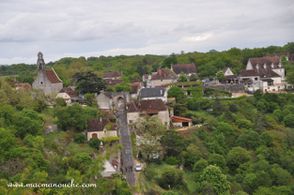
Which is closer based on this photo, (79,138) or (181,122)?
(79,138)

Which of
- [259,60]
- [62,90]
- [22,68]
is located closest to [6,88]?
[62,90]

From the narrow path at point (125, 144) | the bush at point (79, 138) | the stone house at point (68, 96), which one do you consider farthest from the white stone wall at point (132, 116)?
the stone house at point (68, 96)

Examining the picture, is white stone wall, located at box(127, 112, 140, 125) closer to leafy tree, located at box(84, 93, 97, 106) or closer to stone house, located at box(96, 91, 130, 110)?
stone house, located at box(96, 91, 130, 110)

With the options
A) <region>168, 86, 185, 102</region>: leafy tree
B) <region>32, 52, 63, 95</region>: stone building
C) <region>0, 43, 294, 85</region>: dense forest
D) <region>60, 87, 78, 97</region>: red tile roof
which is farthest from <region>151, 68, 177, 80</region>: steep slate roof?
<region>32, 52, 63, 95</region>: stone building

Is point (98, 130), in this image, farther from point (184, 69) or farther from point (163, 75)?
point (184, 69)

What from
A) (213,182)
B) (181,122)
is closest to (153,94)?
(181,122)

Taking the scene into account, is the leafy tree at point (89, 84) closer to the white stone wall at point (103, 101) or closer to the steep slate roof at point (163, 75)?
the white stone wall at point (103, 101)

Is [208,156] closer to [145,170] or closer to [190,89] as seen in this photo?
[145,170]
